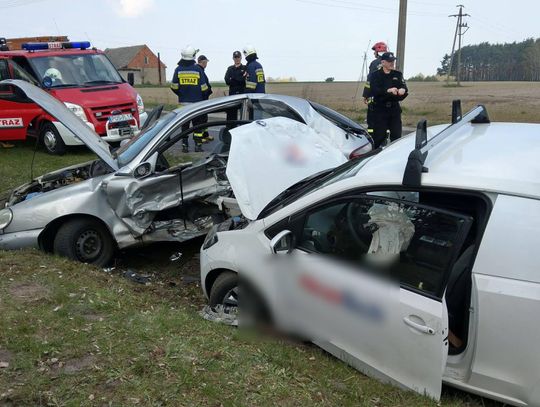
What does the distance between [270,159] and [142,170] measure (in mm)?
1654

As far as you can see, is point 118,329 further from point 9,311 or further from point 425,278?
→ point 425,278

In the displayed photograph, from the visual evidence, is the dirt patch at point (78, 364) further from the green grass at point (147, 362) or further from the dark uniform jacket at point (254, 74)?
the dark uniform jacket at point (254, 74)

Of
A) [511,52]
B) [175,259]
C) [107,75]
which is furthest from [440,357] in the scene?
[511,52]

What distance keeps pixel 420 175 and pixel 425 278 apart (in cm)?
55

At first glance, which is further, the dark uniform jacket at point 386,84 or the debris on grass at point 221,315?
Answer: the dark uniform jacket at point 386,84

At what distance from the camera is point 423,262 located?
2.77 m

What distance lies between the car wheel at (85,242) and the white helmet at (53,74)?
23.3ft

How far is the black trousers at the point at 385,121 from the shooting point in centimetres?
771

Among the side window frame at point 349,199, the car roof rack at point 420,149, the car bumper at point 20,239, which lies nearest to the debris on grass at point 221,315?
the side window frame at point 349,199

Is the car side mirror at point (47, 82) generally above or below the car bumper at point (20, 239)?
above

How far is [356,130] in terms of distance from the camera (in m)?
6.07

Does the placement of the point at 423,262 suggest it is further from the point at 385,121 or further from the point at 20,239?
the point at 385,121

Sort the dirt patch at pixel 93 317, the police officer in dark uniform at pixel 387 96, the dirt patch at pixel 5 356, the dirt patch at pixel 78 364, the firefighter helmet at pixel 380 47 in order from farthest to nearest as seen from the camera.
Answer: the firefighter helmet at pixel 380 47, the police officer in dark uniform at pixel 387 96, the dirt patch at pixel 93 317, the dirt patch at pixel 5 356, the dirt patch at pixel 78 364

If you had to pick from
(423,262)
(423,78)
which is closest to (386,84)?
(423,262)
